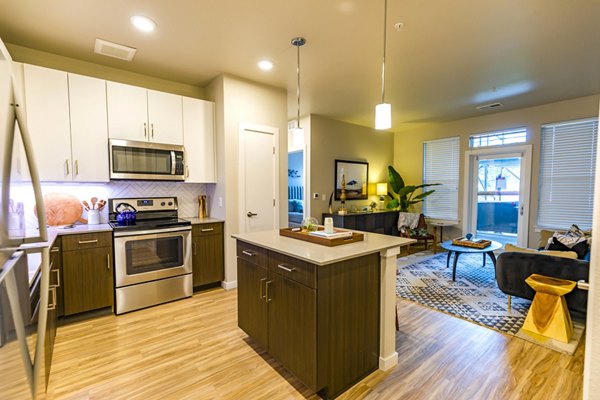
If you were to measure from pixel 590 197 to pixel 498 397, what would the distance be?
4.45 meters

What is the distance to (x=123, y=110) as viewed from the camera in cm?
310

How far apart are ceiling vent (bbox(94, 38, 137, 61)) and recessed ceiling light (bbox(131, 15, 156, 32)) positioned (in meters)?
0.47

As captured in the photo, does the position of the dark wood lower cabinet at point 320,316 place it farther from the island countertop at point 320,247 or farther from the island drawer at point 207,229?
the island drawer at point 207,229

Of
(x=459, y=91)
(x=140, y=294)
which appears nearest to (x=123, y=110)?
(x=140, y=294)

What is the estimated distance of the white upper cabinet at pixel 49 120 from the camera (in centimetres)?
263

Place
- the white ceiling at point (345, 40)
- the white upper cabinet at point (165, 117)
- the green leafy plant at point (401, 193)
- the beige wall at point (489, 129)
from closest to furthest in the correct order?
the white ceiling at point (345, 40), the white upper cabinet at point (165, 117), the beige wall at point (489, 129), the green leafy plant at point (401, 193)

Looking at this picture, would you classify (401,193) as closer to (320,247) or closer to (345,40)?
(345,40)

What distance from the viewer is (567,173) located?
15.1ft

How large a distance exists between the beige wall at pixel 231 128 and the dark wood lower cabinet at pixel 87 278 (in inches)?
50.4

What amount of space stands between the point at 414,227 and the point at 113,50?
5.70m

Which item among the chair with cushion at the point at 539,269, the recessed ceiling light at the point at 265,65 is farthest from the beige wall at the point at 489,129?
the recessed ceiling light at the point at 265,65

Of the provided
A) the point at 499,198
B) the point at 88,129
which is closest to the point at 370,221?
the point at 499,198

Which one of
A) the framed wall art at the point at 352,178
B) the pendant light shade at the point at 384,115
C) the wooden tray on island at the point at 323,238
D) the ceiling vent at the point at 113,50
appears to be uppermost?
the ceiling vent at the point at 113,50

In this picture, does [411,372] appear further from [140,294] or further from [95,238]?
[95,238]
